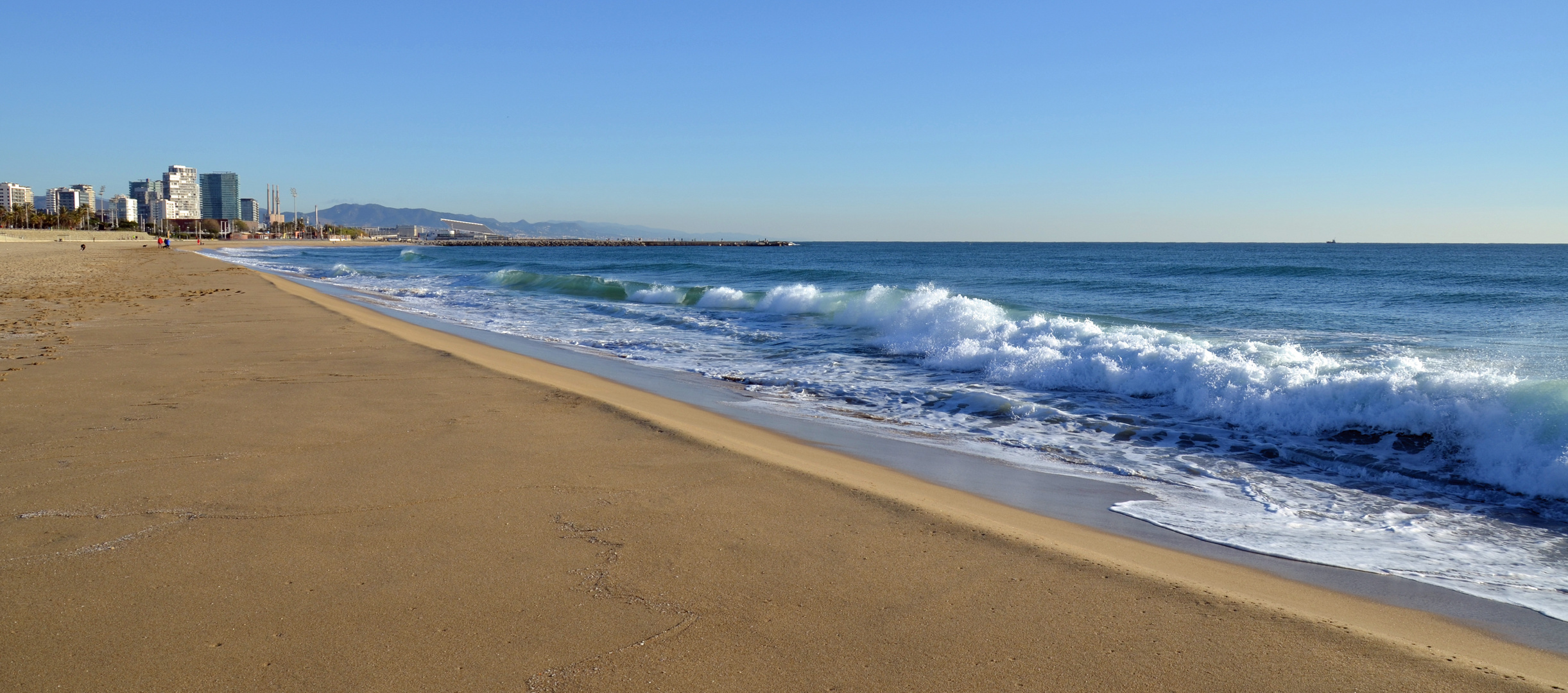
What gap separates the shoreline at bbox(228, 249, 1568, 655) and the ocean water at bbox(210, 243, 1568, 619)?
0.50 ft

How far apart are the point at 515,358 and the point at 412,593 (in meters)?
7.23

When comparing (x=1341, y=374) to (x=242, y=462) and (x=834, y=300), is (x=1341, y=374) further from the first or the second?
(x=834, y=300)

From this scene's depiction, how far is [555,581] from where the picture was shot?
9.84 feet

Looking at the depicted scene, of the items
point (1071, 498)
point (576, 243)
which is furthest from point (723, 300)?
point (576, 243)

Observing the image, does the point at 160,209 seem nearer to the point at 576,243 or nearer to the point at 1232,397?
the point at 576,243

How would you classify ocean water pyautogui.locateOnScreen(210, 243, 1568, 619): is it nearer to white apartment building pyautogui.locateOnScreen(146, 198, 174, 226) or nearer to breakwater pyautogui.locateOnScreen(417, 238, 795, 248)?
breakwater pyautogui.locateOnScreen(417, 238, 795, 248)

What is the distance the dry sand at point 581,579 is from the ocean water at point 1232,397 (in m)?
1.25

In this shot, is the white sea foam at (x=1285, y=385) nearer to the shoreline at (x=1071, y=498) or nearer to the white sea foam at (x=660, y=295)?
the shoreline at (x=1071, y=498)

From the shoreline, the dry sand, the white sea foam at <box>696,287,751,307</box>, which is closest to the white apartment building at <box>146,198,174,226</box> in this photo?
the white sea foam at <box>696,287,751,307</box>

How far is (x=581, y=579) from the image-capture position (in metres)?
3.03

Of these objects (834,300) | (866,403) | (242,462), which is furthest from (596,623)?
(834,300)

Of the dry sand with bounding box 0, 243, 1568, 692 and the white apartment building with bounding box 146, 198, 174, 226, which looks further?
the white apartment building with bounding box 146, 198, 174, 226

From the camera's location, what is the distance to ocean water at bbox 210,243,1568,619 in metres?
Answer: 4.46

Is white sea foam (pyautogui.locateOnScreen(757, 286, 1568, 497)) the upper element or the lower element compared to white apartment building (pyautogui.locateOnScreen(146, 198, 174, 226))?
lower
